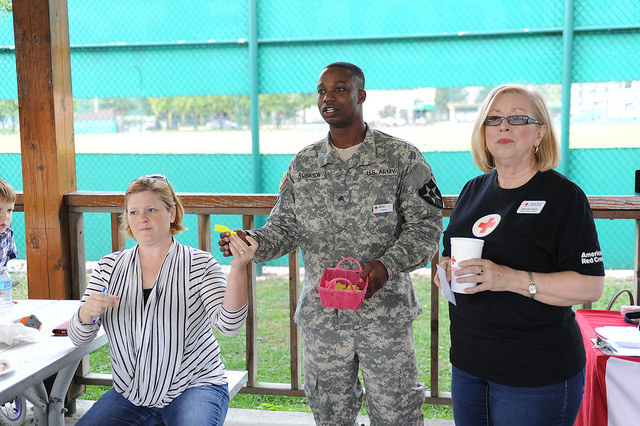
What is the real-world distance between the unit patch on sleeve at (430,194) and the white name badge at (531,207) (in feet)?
1.43

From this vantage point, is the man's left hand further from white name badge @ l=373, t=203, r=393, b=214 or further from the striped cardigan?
the striped cardigan

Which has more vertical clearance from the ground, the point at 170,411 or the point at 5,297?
the point at 5,297

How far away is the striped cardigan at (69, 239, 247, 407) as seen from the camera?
207 cm

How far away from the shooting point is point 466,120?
20.5 ft

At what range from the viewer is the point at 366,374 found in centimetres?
208

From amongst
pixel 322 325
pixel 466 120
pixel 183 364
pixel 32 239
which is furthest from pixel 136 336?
pixel 466 120

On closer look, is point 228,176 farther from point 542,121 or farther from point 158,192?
point 542,121

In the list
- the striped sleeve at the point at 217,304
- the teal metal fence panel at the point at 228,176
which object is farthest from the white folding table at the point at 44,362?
the teal metal fence panel at the point at 228,176

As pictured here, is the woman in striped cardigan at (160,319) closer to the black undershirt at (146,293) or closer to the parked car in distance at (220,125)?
the black undershirt at (146,293)

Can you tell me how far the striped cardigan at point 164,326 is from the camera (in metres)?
2.07

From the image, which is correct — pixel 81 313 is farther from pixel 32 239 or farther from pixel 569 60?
pixel 569 60

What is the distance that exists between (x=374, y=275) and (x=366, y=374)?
1.39 feet

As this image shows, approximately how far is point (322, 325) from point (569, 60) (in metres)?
4.09

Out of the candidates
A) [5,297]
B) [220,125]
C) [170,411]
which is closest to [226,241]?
[170,411]
